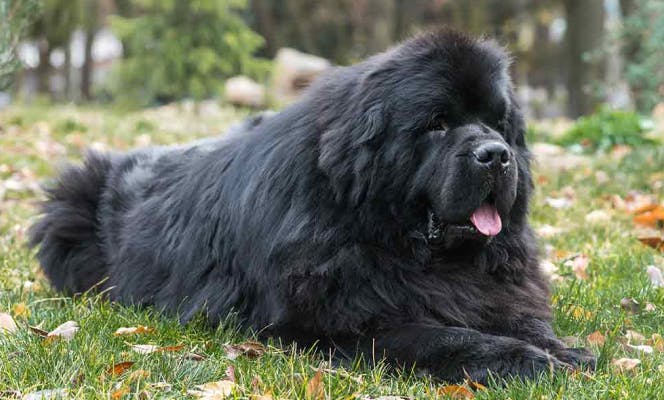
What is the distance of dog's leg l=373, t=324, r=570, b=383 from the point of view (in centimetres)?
309

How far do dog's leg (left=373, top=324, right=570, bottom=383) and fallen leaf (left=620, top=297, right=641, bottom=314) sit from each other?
1.22 metres

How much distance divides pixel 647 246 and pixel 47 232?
363 cm

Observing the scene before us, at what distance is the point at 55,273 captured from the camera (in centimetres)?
475

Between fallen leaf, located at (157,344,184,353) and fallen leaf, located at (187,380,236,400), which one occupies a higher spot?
fallen leaf, located at (187,380,236,400)

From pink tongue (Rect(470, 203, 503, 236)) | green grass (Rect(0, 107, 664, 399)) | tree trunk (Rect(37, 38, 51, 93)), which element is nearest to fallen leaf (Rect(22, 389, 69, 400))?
green grass (Rect(0, 107, 664, 399))

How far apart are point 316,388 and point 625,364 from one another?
120cm

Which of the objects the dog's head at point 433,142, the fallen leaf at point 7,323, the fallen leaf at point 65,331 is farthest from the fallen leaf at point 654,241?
the fallen leaf at point 7,323

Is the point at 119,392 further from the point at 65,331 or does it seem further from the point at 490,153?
the point at 490,153

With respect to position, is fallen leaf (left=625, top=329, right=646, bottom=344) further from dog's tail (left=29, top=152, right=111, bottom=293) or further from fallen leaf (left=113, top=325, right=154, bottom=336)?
dog's tail (left=29, top=152, right=111, bottom=293)

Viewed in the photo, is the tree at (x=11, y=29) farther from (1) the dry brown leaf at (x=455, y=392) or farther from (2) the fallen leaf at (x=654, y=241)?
(2) the fallen leaf at (x=654, y=241)

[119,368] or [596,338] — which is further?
[596,338]

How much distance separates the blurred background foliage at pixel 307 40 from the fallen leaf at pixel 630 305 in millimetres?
1288

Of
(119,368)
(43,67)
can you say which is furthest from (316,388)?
(43,67)

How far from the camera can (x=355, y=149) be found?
139 inches
